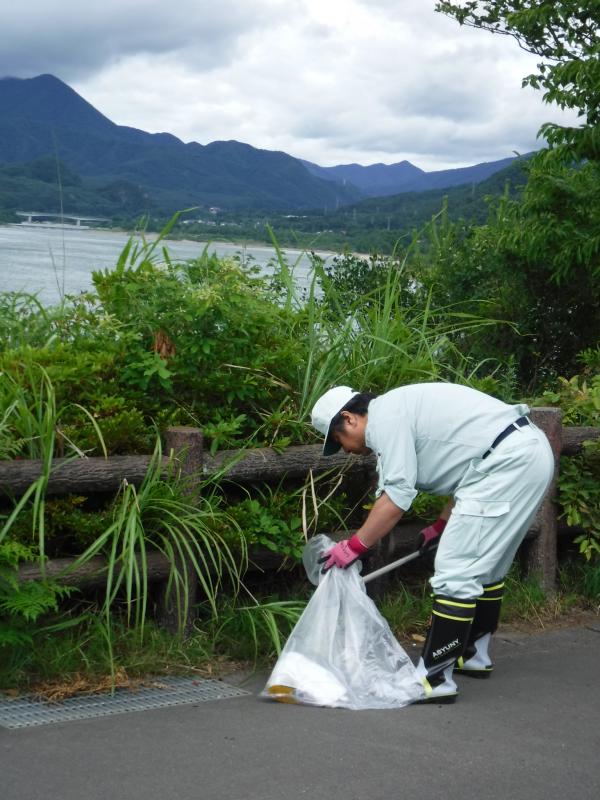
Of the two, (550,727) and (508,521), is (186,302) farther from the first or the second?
(550,727)

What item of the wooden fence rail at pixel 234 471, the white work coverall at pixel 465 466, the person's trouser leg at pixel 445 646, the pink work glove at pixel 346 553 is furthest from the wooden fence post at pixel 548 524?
the pink work glove at pixel 346 553

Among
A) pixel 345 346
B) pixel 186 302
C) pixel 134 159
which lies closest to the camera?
pixel 186 302

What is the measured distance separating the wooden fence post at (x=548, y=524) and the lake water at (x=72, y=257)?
5.45 feet

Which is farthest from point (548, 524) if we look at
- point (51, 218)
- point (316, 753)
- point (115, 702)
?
point (51, 218)

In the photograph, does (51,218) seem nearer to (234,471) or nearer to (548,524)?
(234,471)

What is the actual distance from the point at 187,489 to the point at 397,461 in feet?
3.45

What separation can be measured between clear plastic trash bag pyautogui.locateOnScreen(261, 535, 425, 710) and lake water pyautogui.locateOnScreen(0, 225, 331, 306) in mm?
2391

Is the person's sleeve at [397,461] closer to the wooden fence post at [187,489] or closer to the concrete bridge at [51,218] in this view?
Answer: the wooden fence post at [187,489]

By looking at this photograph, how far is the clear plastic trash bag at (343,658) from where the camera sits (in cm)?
462

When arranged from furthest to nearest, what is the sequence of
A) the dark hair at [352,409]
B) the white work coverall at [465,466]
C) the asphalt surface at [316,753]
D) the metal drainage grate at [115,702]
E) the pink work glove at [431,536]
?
the pink work glove at [431,536] → the dark hair at [352,409] → the white work coverall at [465,466] → the metal drainage grate at [115,702] → the asphalt surface at [316,753]

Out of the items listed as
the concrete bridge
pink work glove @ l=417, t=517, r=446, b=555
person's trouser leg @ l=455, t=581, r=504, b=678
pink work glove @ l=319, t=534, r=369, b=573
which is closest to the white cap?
pink work glove @ l=319, t=534, r=369, b=573

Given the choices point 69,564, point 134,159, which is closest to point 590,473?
point 69,564

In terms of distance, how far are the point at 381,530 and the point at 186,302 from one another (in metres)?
1.65

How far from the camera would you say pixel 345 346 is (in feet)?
20.9
